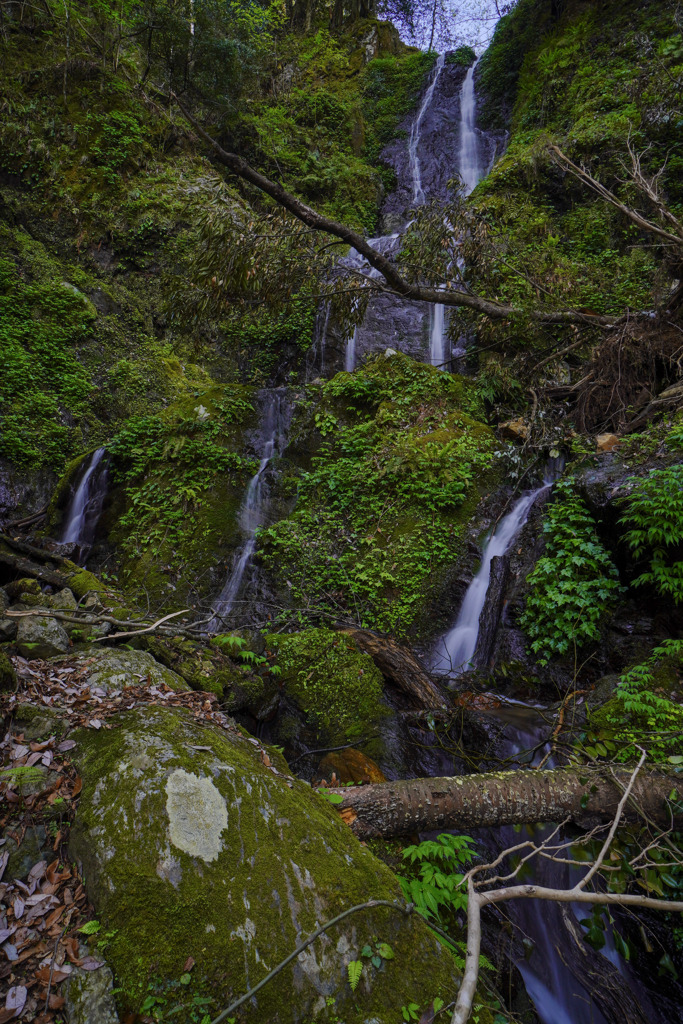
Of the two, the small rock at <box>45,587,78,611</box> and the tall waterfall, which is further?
the tall waterfall

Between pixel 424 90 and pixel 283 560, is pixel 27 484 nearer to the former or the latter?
pixel 283 560

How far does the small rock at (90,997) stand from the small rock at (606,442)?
6.69 meters

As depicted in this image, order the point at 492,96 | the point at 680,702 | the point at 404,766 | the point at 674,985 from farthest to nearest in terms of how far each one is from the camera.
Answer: the point at 492,96, the point at 404,766, the point at 680,702, the point at 674,985

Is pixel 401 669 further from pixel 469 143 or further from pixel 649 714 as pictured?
pixel 469 143

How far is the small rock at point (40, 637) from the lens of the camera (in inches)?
119

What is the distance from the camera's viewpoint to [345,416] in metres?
8.35

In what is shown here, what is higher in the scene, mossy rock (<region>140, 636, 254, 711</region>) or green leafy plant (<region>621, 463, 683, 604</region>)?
green leafy plant (<region>621, 463, 683, 604</region>)

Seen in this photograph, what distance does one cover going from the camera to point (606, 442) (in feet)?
21.3

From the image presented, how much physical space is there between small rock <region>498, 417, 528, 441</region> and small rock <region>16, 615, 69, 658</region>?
6829 millimetres

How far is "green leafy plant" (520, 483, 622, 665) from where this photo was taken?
494 cm

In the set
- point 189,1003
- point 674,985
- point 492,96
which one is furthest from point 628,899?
point 492,96

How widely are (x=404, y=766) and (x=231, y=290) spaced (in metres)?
6.57

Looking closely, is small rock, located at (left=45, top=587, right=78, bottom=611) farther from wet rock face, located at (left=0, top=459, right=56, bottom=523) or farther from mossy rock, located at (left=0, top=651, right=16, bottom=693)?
wet rock face, located at (left=0, top=459, right=56, bottom=523)

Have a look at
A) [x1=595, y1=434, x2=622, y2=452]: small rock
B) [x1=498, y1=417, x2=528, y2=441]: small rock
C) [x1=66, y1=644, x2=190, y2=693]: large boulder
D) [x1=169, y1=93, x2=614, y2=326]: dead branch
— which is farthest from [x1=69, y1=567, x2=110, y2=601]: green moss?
[x1=498, y1=417, x2=528, y2=441]: small rock
